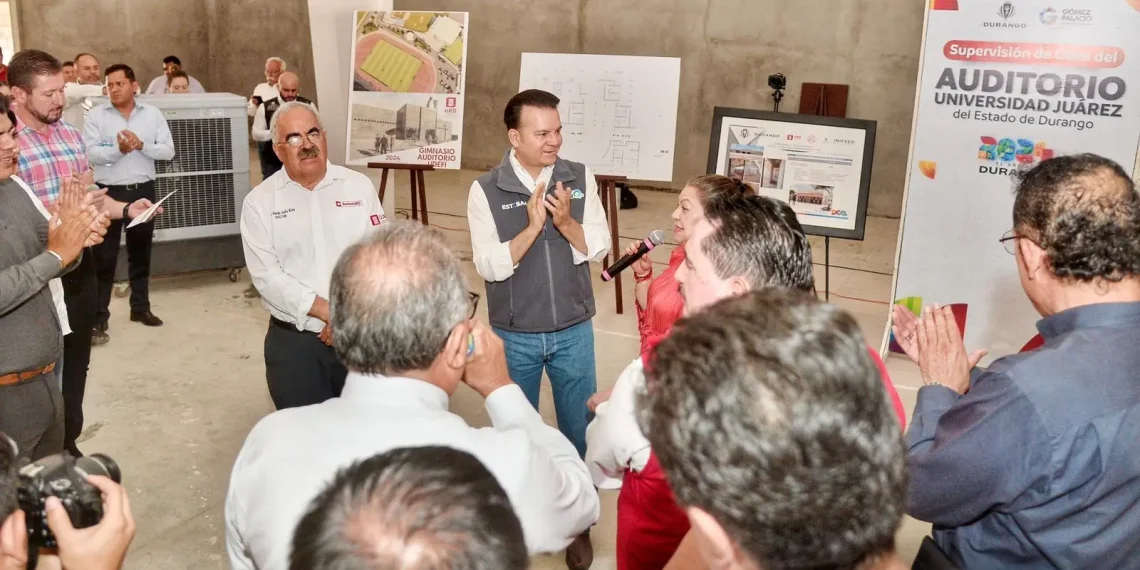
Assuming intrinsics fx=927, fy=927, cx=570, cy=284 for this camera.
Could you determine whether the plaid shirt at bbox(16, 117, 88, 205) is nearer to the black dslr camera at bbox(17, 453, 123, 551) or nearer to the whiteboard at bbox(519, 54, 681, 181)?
the black dslr camera at bbox(17, 453, 123, 551)

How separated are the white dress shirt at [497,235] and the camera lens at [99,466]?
191 cm

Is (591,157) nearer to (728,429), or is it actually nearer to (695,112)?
(695,112)

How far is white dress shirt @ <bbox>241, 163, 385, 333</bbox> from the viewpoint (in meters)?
3.24

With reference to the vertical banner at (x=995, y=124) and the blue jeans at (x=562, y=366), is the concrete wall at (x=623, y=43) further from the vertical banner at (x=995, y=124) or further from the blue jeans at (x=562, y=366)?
the blue jeans at (x=562, y=366)

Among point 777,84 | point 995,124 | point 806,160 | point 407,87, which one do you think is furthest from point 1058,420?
point 777,84

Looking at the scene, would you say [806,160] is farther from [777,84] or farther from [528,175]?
[777,84]

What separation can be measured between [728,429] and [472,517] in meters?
0.30

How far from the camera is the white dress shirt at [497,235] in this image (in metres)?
3.37

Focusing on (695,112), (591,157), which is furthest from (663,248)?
(695,112)

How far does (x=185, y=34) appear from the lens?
1408cm

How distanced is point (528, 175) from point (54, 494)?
2.33 meters

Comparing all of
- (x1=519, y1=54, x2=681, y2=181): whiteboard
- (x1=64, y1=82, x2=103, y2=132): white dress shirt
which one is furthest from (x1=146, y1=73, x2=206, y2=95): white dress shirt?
(x1=519, y1=54, x2=681, y2=181): whiteboard

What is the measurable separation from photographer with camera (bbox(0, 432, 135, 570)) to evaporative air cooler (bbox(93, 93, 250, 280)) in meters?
5.49

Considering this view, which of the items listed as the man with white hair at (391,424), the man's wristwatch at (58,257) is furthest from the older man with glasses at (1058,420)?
the man's wristwatch at (58,257)
